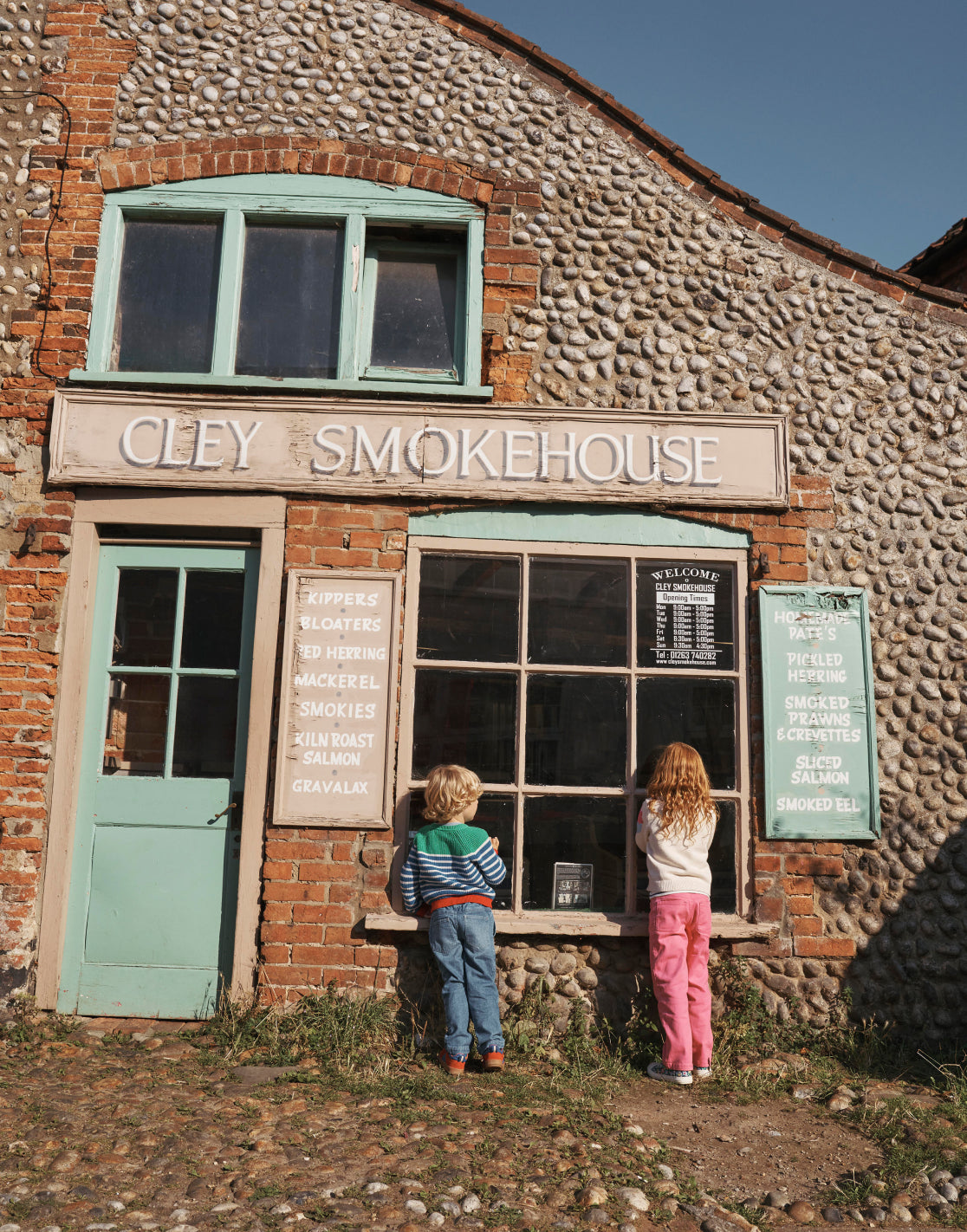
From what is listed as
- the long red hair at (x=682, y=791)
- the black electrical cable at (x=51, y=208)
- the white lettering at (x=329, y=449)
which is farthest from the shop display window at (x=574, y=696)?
the black electrical cable at (x=51, y=208)

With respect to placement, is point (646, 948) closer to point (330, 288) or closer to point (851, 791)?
point (851, 791)

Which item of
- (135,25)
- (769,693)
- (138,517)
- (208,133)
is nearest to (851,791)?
(769,693)

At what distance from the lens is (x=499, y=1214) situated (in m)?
3.25

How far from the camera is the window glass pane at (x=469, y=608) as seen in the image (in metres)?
5.49

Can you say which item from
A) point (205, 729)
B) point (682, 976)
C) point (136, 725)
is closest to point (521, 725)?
point (682, 976)

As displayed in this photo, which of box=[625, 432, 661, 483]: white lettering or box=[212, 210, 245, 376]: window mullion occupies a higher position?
box=[212, 210, 245, 376]: window mullion

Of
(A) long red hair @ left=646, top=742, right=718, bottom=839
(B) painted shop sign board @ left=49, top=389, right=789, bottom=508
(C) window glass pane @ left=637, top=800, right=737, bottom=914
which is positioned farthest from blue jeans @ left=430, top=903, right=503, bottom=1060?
(B) painted shop sign board @ left=49, top=389, right=789, bottom=508

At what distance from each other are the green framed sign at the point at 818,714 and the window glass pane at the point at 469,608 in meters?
1.46

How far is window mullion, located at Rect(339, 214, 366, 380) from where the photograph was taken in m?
5.77

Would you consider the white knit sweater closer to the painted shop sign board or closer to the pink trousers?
the pink trousers

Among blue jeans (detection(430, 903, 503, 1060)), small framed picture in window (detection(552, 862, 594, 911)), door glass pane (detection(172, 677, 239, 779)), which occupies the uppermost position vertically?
door glass pane (detection(172, 677, 239, 779))

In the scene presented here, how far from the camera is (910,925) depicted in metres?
5.24

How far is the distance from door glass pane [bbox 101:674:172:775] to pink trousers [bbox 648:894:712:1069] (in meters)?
2.90

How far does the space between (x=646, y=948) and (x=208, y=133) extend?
5532mm
